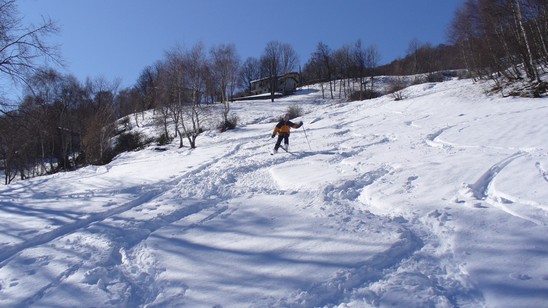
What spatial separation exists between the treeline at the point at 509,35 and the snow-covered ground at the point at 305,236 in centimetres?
1521

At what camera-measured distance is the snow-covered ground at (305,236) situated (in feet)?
11.2

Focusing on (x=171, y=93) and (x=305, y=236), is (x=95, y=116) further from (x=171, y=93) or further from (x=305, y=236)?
(x=305, y=236)

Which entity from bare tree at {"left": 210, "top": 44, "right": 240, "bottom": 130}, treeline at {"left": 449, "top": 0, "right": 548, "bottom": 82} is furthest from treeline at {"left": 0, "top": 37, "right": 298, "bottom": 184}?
treeline at {"left": 449, "top": 0, "right": 548, "bottom": 82}

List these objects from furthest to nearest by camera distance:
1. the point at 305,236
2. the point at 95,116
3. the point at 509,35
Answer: the point at 95,116 → the point at 509,35 → the point at 305,236

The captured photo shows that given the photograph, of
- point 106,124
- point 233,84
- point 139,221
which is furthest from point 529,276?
point 233,84

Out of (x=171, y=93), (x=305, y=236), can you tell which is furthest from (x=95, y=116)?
(x=305, y=236)

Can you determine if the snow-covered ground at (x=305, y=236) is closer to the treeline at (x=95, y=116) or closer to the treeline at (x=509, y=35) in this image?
the treeline at (x=95, y=116)

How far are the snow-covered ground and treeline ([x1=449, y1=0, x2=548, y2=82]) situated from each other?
49.9ft

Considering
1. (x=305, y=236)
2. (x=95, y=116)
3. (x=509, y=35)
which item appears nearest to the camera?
(x=305, y=236)

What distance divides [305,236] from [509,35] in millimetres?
27288

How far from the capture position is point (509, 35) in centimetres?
2336

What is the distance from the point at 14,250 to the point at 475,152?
10.6 m

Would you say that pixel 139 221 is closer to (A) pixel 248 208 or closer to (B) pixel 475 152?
(A) pixel 248 208

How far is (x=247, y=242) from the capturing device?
4824 mm
